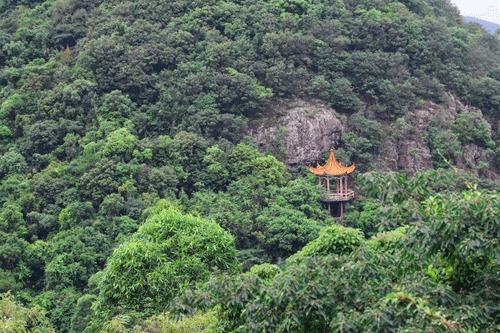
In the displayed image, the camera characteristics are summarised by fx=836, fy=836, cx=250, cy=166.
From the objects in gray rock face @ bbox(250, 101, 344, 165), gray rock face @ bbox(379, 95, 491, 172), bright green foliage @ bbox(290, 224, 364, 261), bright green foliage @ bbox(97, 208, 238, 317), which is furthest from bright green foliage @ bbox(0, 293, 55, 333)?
gray rock face @ bbox(379, 95, 491, 172)

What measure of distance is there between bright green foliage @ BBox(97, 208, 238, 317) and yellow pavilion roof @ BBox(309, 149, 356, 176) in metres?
10.1

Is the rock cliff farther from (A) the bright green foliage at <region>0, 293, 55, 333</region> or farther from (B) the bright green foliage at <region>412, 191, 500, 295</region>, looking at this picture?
(B) the bright green foliage at <region>412, 191, 500, 295</region>

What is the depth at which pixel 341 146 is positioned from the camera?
1032 inches

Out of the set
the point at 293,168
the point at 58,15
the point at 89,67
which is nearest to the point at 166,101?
the point at 89,67

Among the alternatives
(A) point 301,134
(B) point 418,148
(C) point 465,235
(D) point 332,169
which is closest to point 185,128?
(A) point 301,134

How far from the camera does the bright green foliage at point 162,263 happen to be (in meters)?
13.2

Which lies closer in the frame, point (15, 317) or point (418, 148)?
point (15, 317)

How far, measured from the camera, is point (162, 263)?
1335 cm

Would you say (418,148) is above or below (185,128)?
below

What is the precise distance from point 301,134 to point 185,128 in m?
3.60

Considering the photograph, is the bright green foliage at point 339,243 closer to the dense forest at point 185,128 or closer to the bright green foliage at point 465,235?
the bright green foliage at point 465,235

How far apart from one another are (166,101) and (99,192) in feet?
15.9

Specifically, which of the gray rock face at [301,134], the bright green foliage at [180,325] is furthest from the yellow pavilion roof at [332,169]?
the bright green foliage at [180,325]

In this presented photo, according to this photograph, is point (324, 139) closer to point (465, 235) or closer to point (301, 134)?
point (301, 134)
